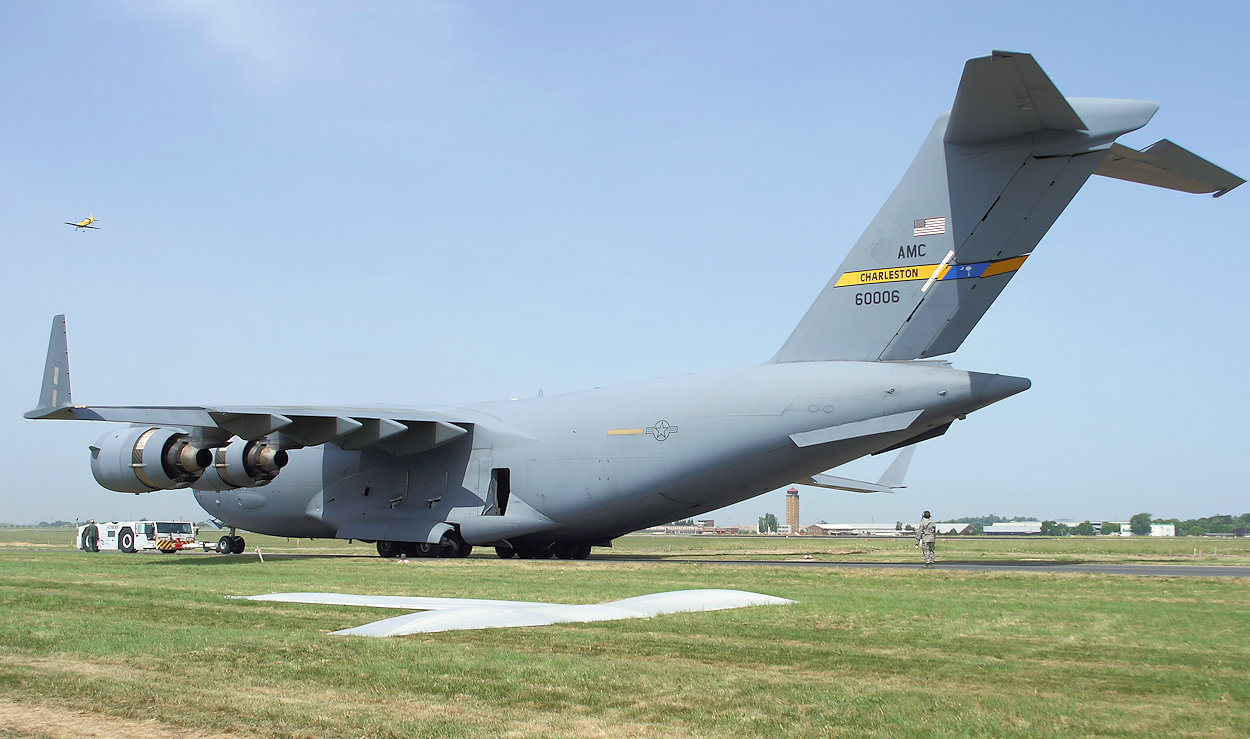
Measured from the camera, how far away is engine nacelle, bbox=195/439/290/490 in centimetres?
2178

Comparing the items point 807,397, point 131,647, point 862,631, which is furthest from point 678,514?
point 131,647

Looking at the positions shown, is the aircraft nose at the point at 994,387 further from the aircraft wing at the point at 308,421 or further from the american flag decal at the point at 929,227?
the aircraft wing at the point at 308,421

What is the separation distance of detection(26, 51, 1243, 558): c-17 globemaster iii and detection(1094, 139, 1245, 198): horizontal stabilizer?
0.03 metres

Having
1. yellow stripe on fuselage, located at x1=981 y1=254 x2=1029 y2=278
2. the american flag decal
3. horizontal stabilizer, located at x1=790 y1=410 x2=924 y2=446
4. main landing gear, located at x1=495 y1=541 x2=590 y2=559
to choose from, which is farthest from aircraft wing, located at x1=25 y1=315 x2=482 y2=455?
yellow stripe on fuselage, located at x1=981 y1=254 x2=1029 y2=278

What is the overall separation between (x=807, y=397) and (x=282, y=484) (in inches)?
516

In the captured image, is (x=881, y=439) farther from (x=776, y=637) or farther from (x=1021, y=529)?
(x=1021, y=529)

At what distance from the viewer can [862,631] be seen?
8672mm

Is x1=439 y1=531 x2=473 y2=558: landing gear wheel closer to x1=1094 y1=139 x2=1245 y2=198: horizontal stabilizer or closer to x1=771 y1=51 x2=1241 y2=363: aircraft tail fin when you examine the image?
x1=771 y1=51 x2=1241 y2=363: aircraft tail fin

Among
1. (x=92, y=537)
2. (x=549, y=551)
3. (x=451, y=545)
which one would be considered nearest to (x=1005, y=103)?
(x=549, y=551)

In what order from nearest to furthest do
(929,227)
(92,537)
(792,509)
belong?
1. (929,227)
2. (92,537)
3. (792,509)

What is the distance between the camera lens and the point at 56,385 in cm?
2097

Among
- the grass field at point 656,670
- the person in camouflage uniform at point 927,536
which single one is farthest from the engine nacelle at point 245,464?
the person in camouflage uniform at point 927,536

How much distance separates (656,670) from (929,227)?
38.7ft

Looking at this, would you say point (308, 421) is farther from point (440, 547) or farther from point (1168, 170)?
point (1168, 170)
